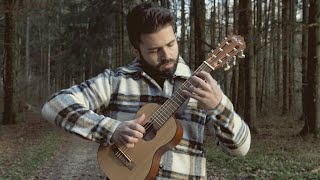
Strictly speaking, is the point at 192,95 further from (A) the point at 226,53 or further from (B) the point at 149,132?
(B) the point at 149,132

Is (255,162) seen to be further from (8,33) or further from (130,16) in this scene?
(8,33)

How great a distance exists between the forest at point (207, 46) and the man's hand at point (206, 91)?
20.5 feet

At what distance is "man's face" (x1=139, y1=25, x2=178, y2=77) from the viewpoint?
2453 mm

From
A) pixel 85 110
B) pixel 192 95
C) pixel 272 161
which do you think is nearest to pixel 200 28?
pixel 272 161

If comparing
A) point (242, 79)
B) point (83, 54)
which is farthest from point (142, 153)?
point (83, 54)

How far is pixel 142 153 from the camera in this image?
2555mm

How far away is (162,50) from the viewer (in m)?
2.45

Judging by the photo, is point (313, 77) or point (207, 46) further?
point (207, 46)

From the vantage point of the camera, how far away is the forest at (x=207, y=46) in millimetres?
15383

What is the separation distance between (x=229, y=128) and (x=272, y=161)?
358 inches

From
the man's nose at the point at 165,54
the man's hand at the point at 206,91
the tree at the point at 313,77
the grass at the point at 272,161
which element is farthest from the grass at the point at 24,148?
the man's hand at the point at 206,91

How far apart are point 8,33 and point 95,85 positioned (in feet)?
69.2

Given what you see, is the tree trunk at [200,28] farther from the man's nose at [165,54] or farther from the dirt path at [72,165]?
the man's nose at [165,54]

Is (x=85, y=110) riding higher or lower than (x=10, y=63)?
higher
